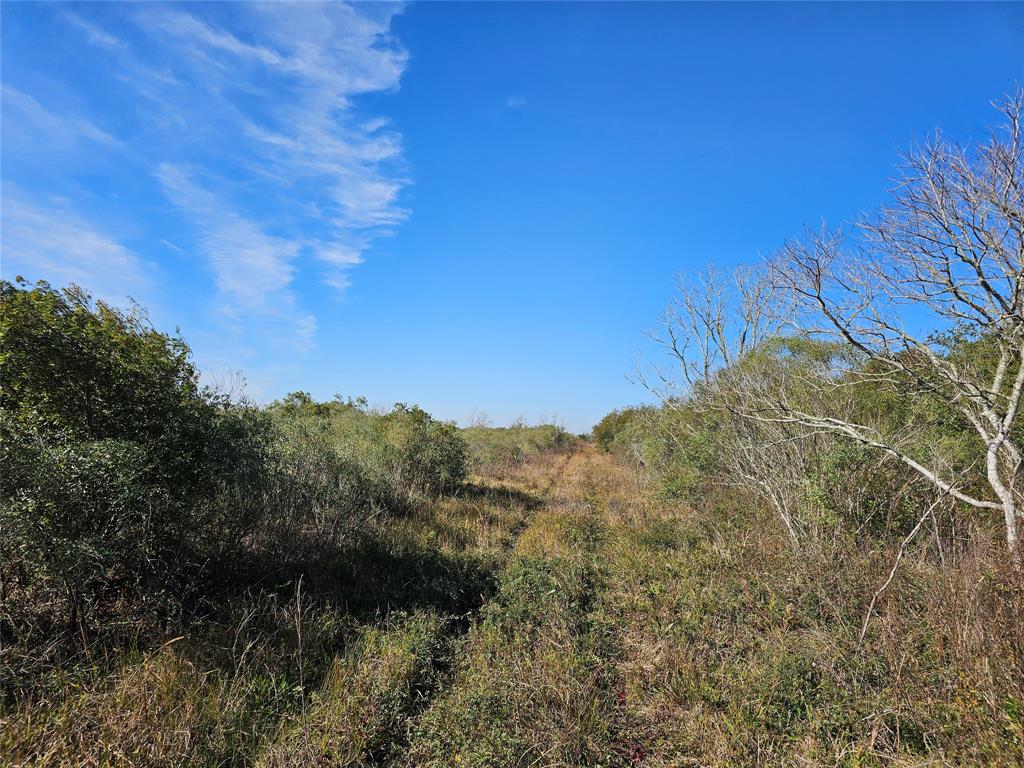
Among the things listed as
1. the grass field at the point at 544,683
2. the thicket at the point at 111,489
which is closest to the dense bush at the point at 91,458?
the thicket at the point at 111,489

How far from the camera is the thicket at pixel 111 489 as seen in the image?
12.0 ft

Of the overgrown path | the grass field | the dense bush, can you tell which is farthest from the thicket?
the overgrown path

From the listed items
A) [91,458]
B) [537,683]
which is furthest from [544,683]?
[91,458]

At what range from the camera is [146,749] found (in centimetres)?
309

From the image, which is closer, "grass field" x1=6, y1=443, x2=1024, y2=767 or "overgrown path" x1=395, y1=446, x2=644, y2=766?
"grass field" x1=6, y1=443, x2=1024, y2=767

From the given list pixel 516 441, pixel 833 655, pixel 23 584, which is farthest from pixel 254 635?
pixel 516 441

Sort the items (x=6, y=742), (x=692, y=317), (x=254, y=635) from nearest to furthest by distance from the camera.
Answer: (x=6, y=742)
(x=254, y=635)
(x=692, y=317)

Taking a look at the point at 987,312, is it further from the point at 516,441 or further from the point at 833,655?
the point at 516,441

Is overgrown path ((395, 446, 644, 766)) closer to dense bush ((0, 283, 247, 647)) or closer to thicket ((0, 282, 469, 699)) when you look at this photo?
thicket ((0, 282, 469, 699))

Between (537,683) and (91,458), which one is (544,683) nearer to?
(537,683)

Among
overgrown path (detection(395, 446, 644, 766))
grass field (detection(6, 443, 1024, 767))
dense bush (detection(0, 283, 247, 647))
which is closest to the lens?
grass field (detection(6, 443, 1024, 767))

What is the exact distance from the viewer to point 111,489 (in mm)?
3943

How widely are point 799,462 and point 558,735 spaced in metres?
6.03

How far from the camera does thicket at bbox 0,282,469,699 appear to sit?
144 inches
